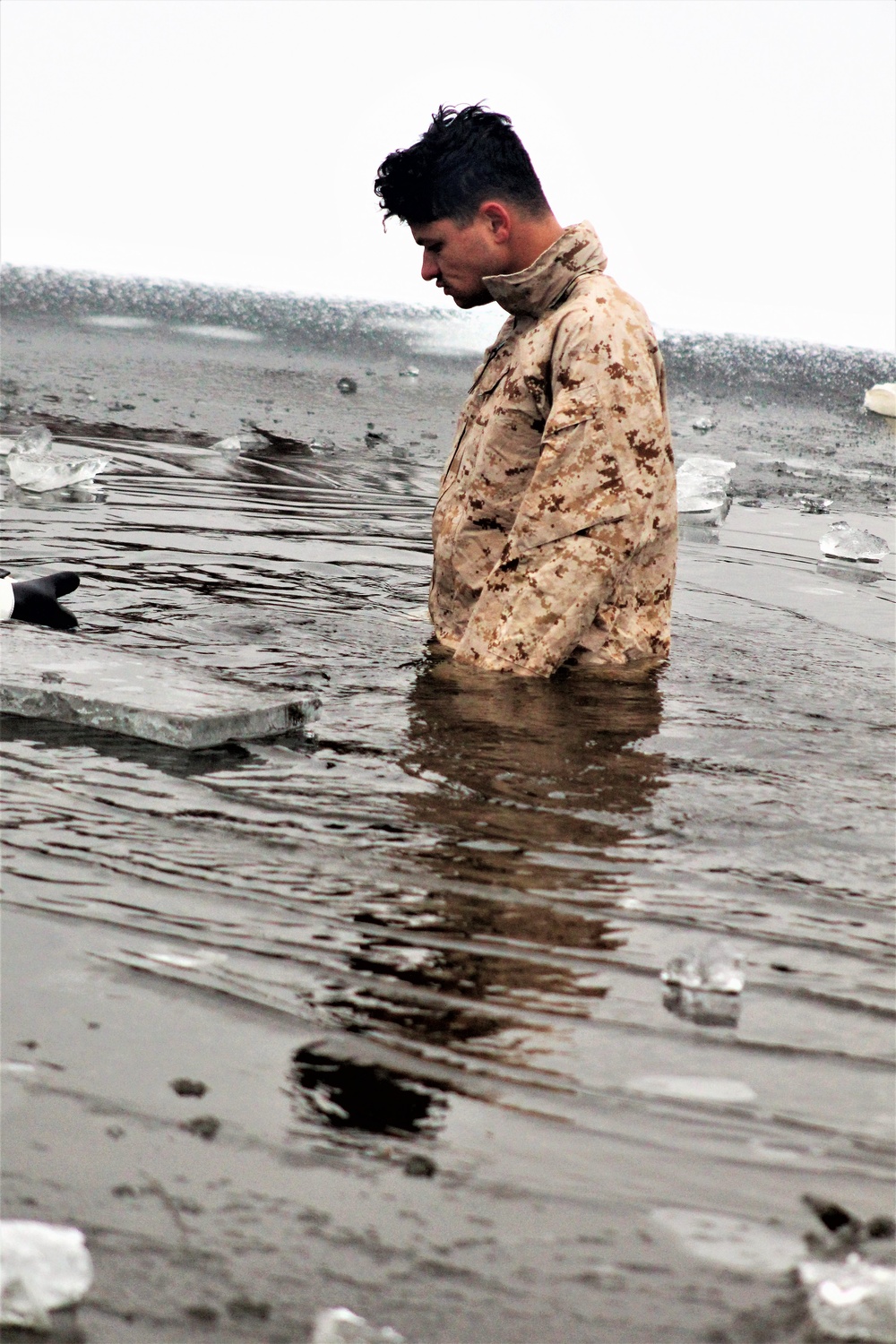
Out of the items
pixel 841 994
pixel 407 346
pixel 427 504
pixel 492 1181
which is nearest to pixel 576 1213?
pixel 492 1181

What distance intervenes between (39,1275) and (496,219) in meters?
3.30

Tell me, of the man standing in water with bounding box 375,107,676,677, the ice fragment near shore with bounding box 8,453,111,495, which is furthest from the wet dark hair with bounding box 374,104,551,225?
the ice fragment near shore with bounding box 8,453,111,495

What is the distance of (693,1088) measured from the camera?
1.89m

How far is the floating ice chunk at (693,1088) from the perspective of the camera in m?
1.87

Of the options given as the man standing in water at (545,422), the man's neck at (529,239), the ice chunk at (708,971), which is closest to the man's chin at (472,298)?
the man standing in water at (545,422)

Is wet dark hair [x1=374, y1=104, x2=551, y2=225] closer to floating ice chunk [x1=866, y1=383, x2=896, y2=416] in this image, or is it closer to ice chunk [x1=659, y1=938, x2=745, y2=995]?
ice chunk [x1=659, y1=938, x2=745, y2=995]

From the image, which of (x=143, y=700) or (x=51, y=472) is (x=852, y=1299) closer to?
(x=143, y=700)

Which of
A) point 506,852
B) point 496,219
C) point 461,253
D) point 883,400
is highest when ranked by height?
point 883,400

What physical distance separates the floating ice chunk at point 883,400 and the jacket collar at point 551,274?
14.5 metres

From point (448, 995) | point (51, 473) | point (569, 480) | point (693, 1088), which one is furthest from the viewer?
point (51, 473)

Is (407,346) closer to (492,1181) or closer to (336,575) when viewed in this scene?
(336,575)

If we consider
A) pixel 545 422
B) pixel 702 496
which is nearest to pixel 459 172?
pixel 545 422

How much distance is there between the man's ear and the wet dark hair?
0.02 meters

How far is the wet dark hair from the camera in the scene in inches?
158
